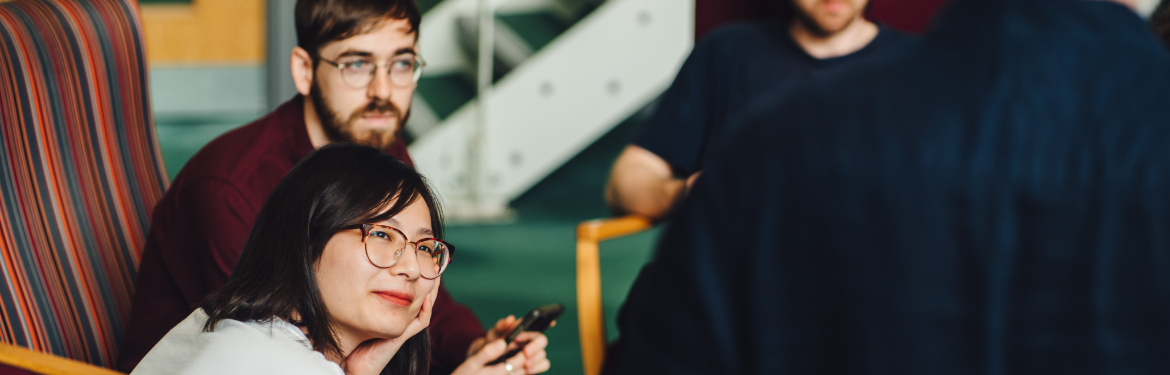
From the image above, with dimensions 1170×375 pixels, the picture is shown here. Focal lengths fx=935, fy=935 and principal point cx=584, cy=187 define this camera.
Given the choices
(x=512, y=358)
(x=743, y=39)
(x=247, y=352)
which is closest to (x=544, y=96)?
(x=743, y=39)

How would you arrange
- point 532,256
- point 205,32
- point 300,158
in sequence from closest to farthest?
point 300,158
point 205,32
point 532,256

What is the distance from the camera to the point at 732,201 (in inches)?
20.7

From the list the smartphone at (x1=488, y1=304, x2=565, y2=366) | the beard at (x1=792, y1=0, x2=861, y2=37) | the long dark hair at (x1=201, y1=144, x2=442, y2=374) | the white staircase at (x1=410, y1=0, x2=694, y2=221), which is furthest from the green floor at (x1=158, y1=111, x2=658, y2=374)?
the long dark hair at (x1=201, y1=144, x2=442, y2=374)

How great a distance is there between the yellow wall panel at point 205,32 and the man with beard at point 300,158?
2298mm

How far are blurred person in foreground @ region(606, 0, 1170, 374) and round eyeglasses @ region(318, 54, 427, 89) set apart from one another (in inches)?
33.9

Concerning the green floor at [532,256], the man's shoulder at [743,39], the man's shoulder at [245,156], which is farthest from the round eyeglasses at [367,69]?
the green floor at [532,256]

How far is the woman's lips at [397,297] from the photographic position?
3.13ft

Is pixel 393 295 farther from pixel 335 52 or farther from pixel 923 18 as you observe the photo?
pixel 923 18

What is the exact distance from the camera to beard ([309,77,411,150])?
1.30m

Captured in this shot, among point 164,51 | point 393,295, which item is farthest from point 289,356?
point 164,51

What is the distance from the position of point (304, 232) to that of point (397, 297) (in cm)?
12

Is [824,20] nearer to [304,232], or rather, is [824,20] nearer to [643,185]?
[643,185]

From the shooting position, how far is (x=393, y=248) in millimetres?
958

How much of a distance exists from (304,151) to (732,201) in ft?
2.84
